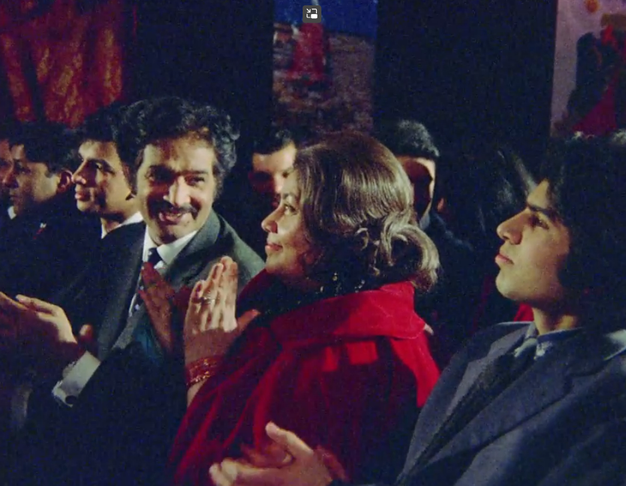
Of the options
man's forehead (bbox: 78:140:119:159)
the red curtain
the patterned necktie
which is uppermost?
the red curtain

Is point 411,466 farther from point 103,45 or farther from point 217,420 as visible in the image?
point 103,45

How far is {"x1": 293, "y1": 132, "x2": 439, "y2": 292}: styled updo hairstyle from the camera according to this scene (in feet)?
6.75

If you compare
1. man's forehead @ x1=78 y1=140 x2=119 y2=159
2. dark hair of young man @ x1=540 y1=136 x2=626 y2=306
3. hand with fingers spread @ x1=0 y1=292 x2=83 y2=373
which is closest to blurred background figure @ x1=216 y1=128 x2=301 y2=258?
man's forehead @ x1=78 y1=140 x2=119 y2=159

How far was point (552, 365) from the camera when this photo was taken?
168cm

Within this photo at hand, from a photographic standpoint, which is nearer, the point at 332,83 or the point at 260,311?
the point at 260,311

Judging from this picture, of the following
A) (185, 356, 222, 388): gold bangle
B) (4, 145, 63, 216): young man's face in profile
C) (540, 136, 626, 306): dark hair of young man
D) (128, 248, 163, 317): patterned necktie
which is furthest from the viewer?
Result: (4, 145, 63, 216): young man's face in profile

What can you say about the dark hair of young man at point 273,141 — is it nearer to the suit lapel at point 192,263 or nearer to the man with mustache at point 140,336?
the man with mustache at point 140,336

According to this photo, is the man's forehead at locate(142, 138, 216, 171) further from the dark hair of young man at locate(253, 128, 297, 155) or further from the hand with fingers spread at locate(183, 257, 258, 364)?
the hand with fingers spread at locate(183, 257, 258, 364)

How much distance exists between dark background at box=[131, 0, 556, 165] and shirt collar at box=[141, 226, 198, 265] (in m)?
0.39

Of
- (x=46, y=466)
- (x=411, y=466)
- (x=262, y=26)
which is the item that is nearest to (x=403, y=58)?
(x=262, y=26)

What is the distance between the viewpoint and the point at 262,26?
2.58 metres

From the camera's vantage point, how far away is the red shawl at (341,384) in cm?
203

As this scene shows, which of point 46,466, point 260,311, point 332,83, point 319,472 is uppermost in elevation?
point 332,83

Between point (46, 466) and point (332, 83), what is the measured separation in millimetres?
1618
